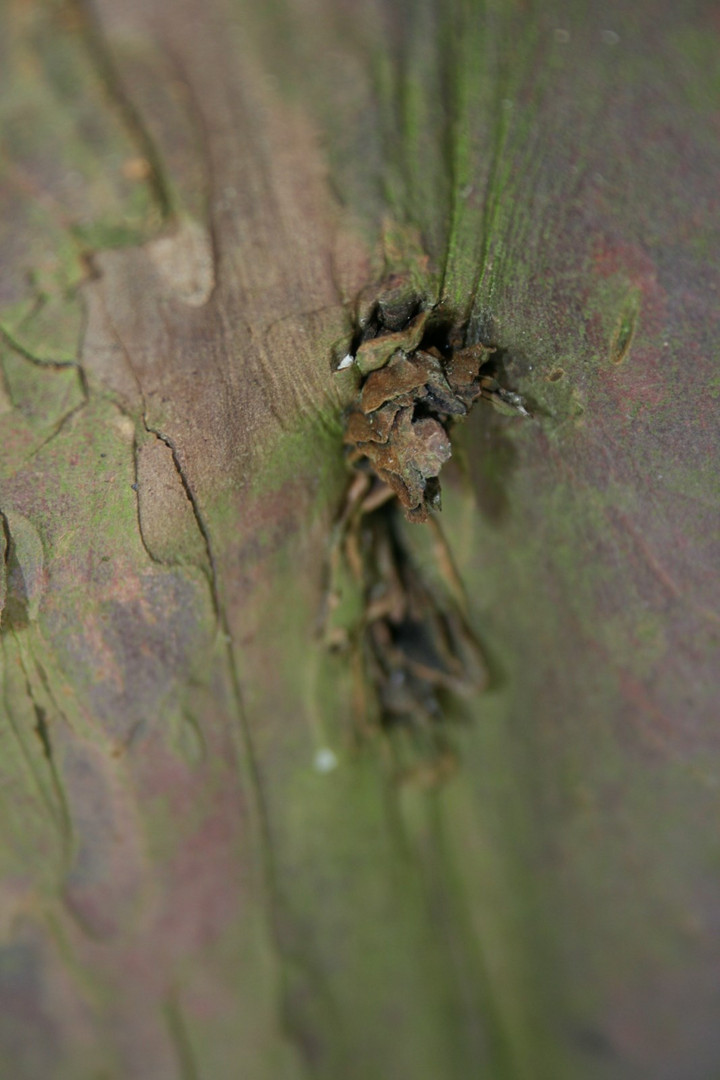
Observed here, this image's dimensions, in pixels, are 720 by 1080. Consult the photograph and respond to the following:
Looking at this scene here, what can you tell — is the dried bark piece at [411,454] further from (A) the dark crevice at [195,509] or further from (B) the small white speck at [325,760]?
(B) the small white speck at [325,760]

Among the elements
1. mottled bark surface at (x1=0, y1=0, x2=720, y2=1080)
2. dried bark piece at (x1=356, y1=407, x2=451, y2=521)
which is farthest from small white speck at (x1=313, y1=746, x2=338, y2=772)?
dried bark piece at (x1=356, y1=407, x2=451, y2=521)

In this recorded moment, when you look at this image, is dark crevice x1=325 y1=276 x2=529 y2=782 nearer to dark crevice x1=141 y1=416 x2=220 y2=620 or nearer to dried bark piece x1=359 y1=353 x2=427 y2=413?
dried bark piece x1=359 y1=353 x2=427 y2=413

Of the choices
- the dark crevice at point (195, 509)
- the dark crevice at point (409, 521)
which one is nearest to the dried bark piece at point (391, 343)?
the dark crevice at point (409, 521)

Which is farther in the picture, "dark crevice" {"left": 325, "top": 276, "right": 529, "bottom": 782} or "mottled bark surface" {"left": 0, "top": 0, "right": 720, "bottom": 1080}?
"dark crevice" {"left": 325, "top": 276, "right": 529, "bottom": 782}

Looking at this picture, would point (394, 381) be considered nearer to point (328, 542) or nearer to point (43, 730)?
point (328, 542)

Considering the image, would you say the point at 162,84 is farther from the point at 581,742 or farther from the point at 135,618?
the point at 581,742

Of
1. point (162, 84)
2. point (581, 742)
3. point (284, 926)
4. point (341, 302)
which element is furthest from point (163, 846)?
point (162, 84)

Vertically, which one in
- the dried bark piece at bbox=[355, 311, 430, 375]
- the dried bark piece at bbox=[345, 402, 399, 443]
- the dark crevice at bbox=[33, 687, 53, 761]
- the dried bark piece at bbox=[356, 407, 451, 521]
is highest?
the dried bark piece at bbox=[355, 311, 430, 375]

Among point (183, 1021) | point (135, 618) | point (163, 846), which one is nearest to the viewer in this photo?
point (135, 618)

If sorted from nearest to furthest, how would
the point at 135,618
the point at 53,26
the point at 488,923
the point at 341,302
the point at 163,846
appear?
the point at 53,26, the point at 341,302, the point at 135,618, the point at 163,846, the point at 488,923
